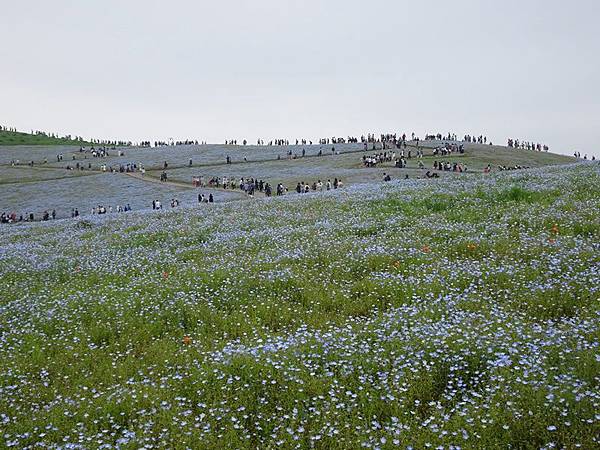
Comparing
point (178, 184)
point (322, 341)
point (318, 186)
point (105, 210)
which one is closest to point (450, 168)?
point (318, 186)

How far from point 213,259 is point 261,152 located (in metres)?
77.7

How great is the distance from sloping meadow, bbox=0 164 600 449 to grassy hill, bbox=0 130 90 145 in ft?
384

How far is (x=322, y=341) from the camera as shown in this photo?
26.7ft

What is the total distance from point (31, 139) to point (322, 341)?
13579cm

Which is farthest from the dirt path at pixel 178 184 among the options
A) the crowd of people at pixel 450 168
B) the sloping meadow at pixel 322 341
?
the sloping meadow at pixel 322 341

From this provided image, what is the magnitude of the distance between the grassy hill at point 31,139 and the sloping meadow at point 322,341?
4610 inches

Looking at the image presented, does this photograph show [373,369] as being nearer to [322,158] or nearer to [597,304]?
[597,304]

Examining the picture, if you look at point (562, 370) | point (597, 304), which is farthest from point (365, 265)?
point (562, 370)

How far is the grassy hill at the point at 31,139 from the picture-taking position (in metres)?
118

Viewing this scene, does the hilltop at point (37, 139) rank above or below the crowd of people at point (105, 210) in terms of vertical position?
above


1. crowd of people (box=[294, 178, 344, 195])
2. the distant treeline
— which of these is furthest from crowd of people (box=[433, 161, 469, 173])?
Result: the distant treeline

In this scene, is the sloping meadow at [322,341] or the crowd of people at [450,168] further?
the crowd of people at [450,168]

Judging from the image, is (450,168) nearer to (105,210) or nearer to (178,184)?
(178,184)

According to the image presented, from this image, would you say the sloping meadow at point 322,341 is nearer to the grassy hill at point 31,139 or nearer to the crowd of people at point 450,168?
the crowd of people at point 450,168
